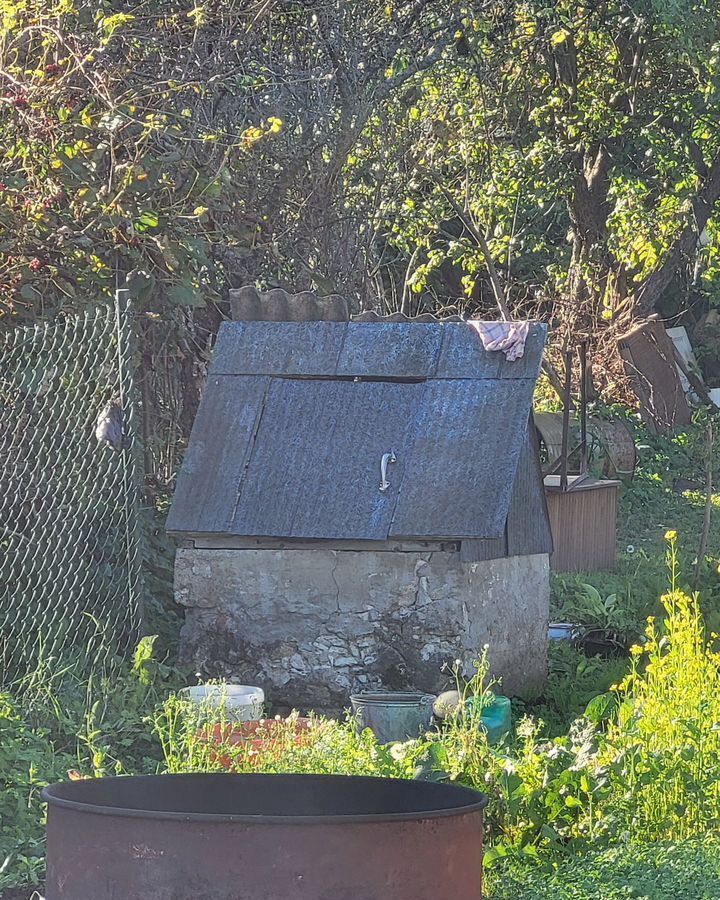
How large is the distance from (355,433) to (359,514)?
0.51m

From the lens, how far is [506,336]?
7.22 m

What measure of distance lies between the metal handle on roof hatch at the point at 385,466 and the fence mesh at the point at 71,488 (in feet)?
4.20

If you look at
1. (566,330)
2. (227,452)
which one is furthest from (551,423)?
(227,452)

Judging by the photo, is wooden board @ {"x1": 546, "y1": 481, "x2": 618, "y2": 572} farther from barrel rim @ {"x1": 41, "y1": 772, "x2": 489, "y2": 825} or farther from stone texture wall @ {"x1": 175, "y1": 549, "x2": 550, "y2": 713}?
barrel rim @ {"x1": 41, "y1": 772, "x2": 489, "y2": 825}

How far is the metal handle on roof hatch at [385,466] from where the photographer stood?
6.98m

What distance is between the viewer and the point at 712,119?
16.4m

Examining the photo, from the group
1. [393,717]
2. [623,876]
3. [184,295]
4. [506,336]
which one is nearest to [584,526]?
[506,336]

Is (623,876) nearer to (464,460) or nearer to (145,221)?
(464,460)

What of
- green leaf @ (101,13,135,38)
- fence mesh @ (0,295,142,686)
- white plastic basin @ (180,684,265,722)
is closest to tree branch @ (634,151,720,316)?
green leaf @ (101,13,135,38)

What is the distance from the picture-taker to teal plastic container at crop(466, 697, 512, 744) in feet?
20.2

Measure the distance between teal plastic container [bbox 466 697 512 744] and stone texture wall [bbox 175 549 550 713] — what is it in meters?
0.56

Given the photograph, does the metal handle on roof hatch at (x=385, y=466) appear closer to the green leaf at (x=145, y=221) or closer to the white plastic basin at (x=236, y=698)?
the white plastic basin at (x=236, y=698)

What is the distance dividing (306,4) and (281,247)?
2.02 meters

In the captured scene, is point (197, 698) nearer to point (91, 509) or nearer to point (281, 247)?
point (91, 509)
